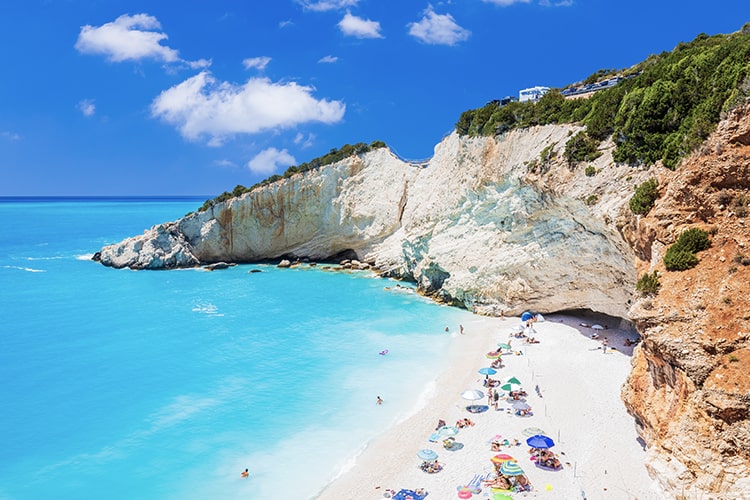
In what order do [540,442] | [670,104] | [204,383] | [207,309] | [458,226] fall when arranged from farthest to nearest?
[207,309]
[458,226]
[204,383]
[670,104]
[540,442]

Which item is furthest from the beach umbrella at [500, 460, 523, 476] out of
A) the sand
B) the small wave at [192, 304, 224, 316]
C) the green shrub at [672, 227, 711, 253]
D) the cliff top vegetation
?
the small wave at [192, 304, 224, 316]

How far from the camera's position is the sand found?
13.6 meters

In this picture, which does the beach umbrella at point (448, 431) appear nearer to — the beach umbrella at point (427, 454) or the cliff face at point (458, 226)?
the beach umbrella at point (427, 454)

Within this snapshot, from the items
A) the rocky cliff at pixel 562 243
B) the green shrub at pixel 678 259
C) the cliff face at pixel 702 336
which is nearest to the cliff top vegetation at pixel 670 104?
the rocky cliff at pixel 562 243

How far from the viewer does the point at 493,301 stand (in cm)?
3058

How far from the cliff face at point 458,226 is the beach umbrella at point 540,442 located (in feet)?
29.1

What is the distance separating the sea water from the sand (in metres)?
1.09

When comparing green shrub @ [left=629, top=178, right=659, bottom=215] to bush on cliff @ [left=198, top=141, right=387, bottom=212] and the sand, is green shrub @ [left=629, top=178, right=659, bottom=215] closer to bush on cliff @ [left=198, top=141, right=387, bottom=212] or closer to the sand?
the sand

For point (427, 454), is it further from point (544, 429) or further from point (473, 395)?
point (544, 429)

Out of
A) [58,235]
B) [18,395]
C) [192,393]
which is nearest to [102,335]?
[18,395]

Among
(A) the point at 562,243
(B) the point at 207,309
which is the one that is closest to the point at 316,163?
(B) the point at 207,309

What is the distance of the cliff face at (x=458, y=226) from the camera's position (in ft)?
76.1

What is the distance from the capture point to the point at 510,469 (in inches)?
542

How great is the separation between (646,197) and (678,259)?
147 inches
